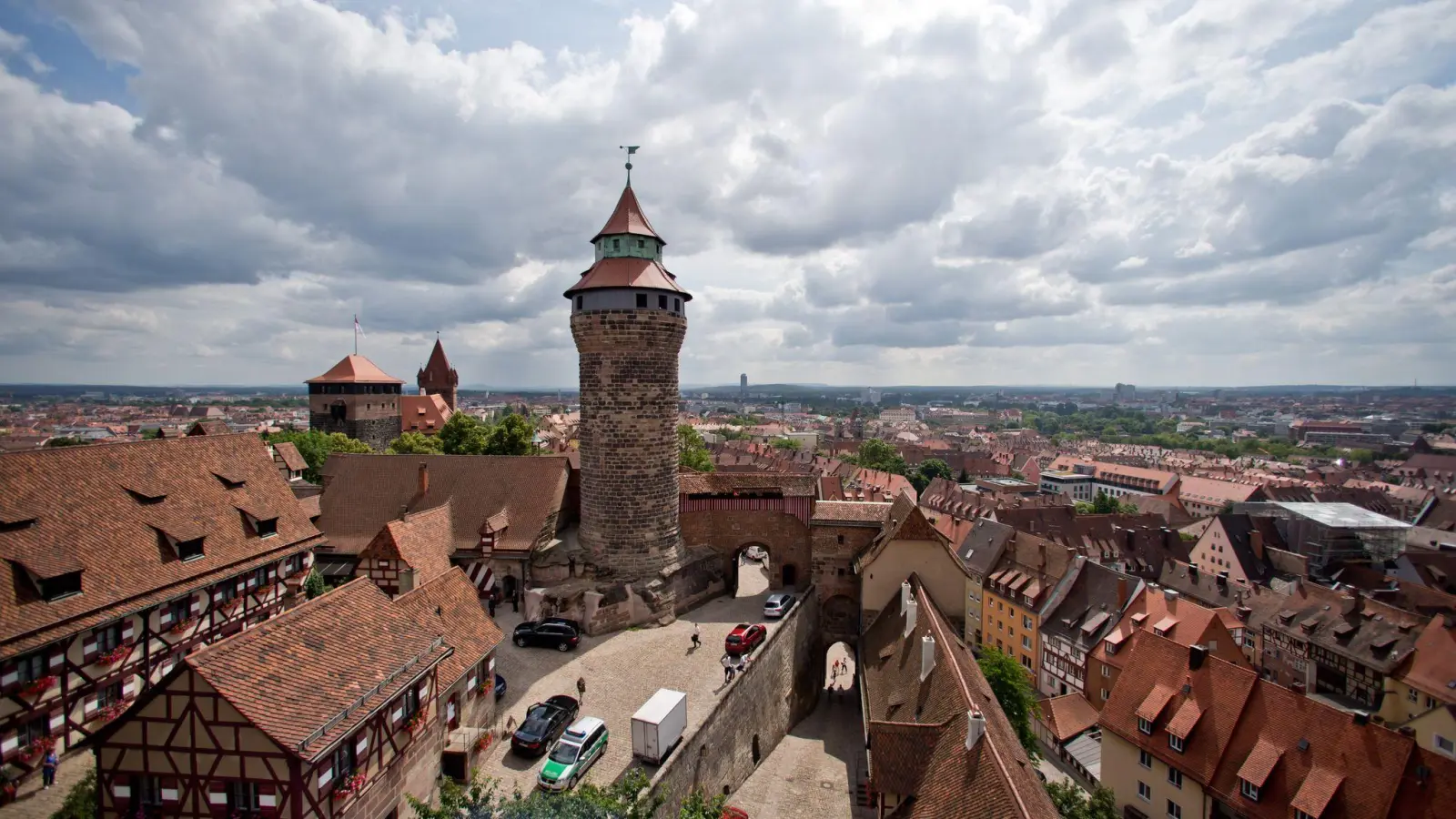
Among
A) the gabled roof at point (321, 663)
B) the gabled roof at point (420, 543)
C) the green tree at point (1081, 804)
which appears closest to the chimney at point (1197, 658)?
the green tree at point (1081, 804)

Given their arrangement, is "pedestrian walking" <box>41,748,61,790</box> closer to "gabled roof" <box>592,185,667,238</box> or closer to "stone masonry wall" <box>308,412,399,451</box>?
"gabled roof" <box>592,185,667,238</box>

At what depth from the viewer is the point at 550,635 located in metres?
21.1

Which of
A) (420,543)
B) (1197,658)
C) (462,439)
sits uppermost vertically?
(462,439)

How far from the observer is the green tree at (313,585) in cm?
2224

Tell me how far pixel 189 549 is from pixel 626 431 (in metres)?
12.2

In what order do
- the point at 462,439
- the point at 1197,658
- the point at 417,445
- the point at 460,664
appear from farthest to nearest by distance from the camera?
the point at 462,439 < the point at 417,445 < the point at 1197,658 < the point at 460,664

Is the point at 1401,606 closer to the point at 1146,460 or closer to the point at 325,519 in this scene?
the point at 325,519

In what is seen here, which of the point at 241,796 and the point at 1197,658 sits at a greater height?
the point at 241,796

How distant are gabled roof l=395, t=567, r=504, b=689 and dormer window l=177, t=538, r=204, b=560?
21.1 feet

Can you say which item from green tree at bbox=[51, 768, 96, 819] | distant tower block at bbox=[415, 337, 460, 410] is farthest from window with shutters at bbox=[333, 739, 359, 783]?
distant tower block at bbox=[415, 337, 460, 410]

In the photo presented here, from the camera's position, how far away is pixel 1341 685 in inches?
1398

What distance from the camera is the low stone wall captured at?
49.9ft

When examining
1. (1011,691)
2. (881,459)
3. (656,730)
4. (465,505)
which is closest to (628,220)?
(465,505)

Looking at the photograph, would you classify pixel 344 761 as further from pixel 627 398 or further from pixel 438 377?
pixel 438 377
